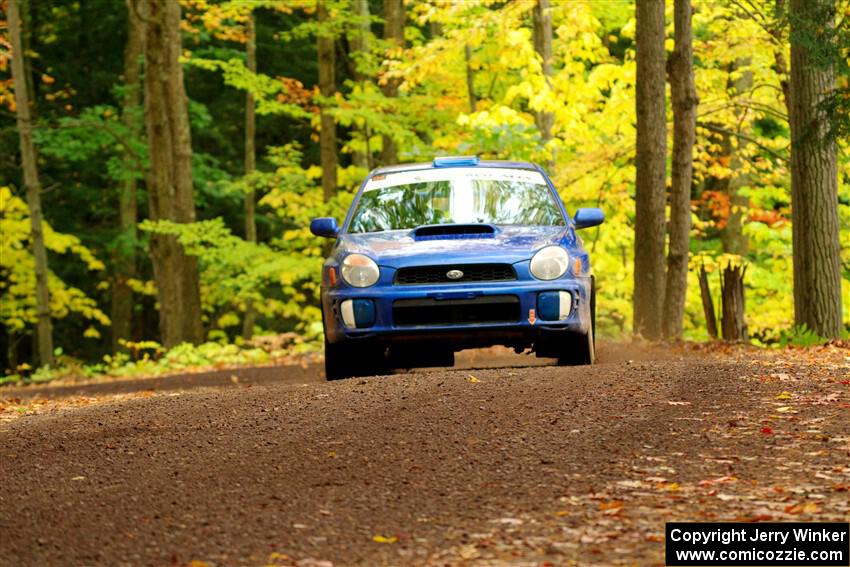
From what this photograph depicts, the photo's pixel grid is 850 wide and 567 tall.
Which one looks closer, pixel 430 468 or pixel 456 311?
pixel 430 468

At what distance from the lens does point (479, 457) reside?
256 inches

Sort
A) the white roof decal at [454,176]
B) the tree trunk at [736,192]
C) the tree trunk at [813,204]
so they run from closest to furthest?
1. the white roof decal at [454,176]
2. the tree trunk at [813,204]
3. the tree trunk at [736,192]

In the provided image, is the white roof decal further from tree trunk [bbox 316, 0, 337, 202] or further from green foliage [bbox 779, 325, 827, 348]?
tree trunk [bbox 316, 0, 337, 202]

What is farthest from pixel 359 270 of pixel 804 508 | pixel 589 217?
pixel 804 508

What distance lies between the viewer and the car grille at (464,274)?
989cm

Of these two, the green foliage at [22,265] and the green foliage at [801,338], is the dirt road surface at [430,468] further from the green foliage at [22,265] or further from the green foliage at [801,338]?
the green foliage at [22,265]

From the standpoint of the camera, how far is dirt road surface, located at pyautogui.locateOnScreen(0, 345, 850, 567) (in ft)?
16.6

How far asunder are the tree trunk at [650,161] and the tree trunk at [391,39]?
10.2m

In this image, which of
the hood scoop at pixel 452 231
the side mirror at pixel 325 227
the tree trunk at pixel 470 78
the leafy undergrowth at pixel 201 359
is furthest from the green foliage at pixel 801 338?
the tree trunk at pixel 470 78

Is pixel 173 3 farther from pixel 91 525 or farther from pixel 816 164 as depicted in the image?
pixel 91 525

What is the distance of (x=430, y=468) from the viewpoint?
248 inches

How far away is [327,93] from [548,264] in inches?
672

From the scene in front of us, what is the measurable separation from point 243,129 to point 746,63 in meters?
15.9

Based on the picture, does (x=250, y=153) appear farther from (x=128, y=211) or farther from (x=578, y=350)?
(x=578, y=350)
